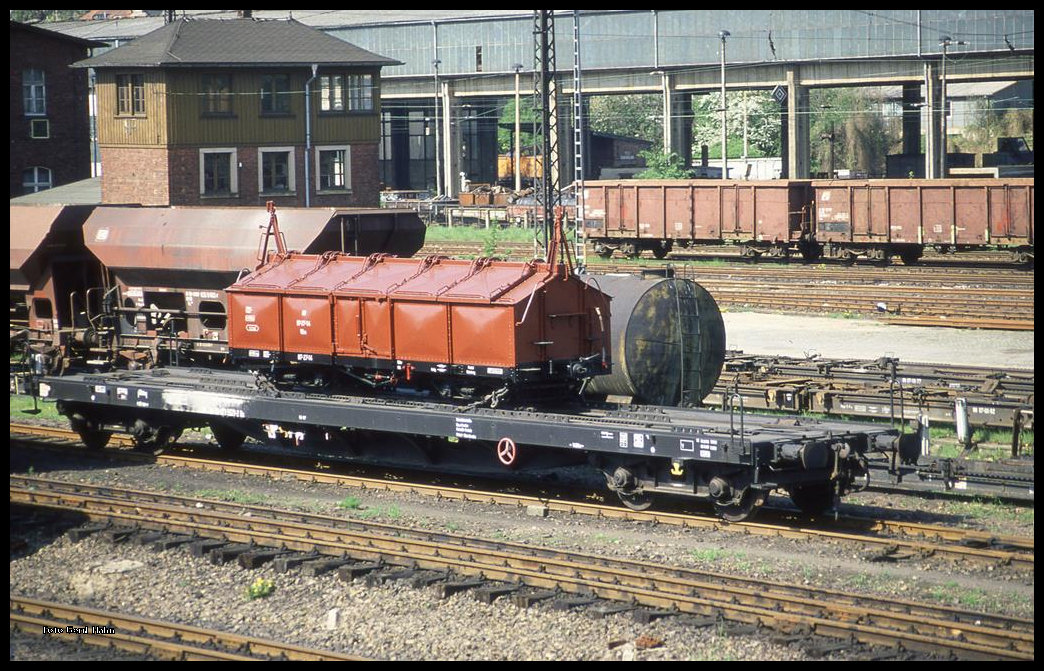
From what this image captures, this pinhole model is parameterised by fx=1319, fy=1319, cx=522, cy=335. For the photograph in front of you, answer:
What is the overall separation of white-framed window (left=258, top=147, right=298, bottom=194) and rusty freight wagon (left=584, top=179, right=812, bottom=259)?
10.7 metres

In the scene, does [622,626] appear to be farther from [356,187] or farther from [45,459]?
[356,187]

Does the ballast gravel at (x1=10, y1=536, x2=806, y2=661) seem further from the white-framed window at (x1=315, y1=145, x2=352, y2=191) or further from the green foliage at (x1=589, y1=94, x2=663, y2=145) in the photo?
the green foliage at (x1=589, y1=94, x2=663, y2=145)

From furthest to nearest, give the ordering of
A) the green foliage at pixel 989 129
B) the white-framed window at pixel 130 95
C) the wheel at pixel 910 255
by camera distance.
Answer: the green foliage at pixel 989 129
the white-framed window at pixel 130 95
the wheel at pixel 910 255

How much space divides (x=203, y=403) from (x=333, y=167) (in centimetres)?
3128

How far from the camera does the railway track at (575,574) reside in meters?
10.6

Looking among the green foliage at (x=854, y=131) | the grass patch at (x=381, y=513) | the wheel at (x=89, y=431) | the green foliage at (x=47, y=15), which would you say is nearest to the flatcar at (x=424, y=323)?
the grass patch at (x=381, y=513)

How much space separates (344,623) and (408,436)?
5555mm

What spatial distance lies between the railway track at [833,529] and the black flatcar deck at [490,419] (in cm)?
84

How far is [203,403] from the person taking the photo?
18.0 meters

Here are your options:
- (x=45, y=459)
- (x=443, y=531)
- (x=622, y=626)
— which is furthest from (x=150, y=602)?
(x=45, y=459)

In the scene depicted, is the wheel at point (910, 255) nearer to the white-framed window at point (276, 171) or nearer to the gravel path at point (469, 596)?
the white-framed window at point (276, 171)

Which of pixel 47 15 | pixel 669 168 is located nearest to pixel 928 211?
pixel 669 168

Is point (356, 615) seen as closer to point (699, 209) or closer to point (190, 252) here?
point (190, 252)

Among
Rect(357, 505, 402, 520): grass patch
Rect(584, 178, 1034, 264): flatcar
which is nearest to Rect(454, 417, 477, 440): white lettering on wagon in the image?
Rect(357, 505, 402, 520): grass patch
